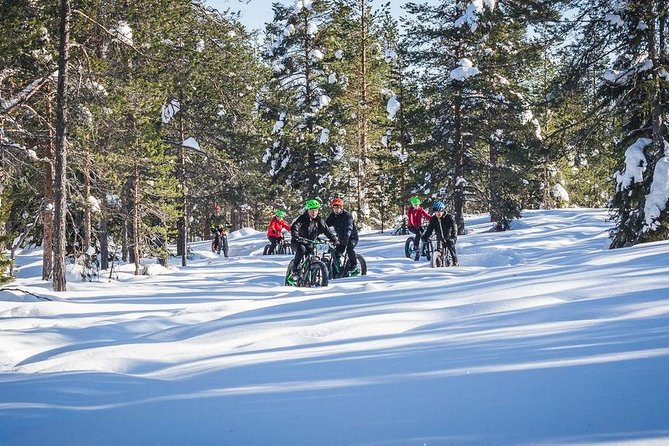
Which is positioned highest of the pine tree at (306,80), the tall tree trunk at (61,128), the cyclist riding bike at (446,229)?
the pine tree at (306,80)

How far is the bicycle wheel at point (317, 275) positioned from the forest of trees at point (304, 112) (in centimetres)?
546

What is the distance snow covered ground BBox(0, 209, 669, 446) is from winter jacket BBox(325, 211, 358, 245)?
15.3ft

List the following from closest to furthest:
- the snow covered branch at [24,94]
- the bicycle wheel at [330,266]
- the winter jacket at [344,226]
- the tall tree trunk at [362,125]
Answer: the snow covered branch at [24,94] → the winter jacket at [344,226] → the bicycle wheel at [330,266] → the tall tree trunk at [362,125]

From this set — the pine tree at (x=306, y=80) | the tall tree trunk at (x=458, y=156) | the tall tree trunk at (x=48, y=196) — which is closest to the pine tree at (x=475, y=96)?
the tall tree trunk at (x=458, y=156)

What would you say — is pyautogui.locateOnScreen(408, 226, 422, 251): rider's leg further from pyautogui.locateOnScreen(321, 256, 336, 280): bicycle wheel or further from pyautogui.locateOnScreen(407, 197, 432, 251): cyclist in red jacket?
pyautogui.locateOnScreen(321, 256, 336, 280): bicycle wheel

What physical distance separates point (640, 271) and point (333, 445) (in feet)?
20.2

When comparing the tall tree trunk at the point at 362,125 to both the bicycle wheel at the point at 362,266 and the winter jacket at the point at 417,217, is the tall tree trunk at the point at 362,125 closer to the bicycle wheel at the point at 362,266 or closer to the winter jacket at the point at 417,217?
the winter jacket at the point at 417,217

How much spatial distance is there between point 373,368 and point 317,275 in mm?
7920

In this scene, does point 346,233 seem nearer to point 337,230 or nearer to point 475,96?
point 337,230

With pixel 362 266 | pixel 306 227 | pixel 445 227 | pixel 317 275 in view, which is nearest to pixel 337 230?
pixel 362 266

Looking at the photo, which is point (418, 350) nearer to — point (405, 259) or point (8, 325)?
point (8, 325)

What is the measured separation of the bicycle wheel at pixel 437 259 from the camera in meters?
15.8

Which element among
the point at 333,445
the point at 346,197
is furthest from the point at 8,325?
the point at 346,197

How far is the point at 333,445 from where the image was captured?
3238 mm
